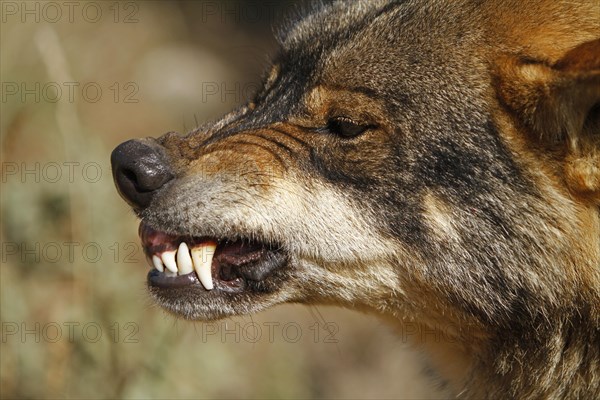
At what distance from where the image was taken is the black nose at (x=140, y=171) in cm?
337

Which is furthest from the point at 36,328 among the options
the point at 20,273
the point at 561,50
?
the point at 561,50

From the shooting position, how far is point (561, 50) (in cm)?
311

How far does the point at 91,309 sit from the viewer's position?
473 centimetres

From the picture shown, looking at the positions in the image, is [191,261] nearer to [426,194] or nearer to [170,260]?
[170,260]

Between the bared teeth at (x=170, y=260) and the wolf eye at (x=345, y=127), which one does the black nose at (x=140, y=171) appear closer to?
the bared teeth at (x=170, y=260)

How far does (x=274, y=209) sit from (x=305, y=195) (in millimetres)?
121

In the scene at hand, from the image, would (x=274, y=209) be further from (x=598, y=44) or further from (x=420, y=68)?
(x=598, y=44)

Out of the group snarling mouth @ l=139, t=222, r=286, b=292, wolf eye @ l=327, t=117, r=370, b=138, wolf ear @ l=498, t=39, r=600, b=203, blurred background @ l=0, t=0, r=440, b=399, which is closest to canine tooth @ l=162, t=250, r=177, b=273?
snarling mouth @ l=139, t=222, r=286, b=292

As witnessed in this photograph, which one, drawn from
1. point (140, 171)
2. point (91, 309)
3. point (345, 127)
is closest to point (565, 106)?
point (345, 127)

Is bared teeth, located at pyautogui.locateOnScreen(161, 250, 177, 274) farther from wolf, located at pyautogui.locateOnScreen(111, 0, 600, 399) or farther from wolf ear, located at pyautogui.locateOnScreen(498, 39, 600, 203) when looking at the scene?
wolf ear, located at pyautogui.locateOnScreen(498, 39, 600, 203)


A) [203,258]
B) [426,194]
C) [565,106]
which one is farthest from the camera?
A: [203,258]

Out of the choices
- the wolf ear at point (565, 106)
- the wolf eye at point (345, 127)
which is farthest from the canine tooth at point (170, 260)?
the wolf ear at point (565, 106)

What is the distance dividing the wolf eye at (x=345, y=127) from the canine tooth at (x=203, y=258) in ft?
2.02

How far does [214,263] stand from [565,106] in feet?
4.52
